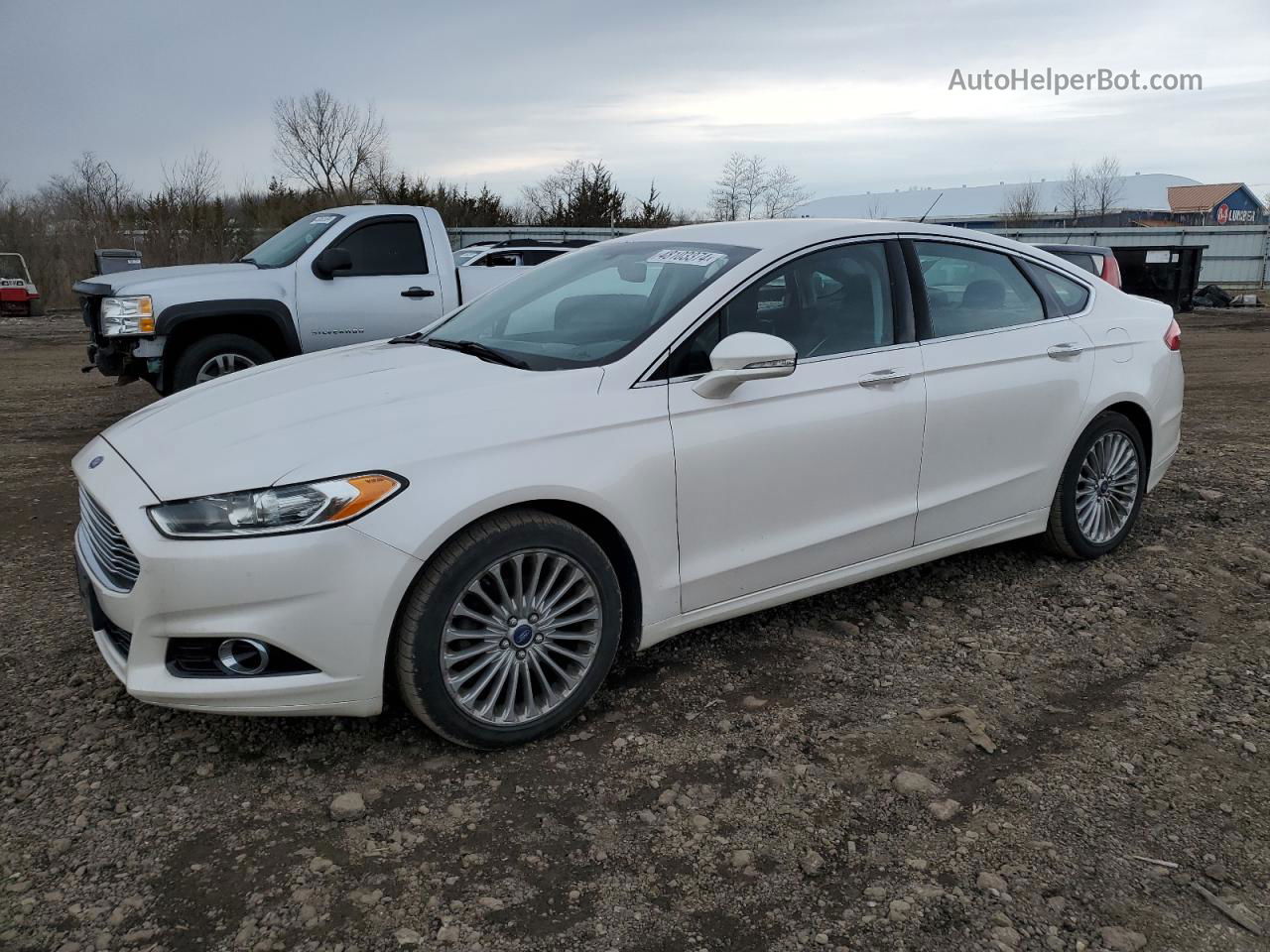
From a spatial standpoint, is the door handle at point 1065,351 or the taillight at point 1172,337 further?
the taillight at point 1172,337

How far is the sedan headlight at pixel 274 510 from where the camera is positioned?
273 centimetres

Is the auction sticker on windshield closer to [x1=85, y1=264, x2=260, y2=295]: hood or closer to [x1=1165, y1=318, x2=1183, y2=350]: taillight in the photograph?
[x1=1165, y1=318, x2=1183, y2=350]: taillight

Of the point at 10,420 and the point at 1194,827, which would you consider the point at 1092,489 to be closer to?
the point at 1194,827

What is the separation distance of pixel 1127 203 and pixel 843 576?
77.6 meters

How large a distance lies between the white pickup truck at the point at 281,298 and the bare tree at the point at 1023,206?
4041 cm

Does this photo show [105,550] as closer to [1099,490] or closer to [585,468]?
[585,468]

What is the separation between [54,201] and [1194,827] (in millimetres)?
37640

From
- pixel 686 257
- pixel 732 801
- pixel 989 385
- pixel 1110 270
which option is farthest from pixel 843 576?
pixel 1110 270

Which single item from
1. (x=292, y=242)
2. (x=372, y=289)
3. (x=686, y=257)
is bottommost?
(x=372, y=289)

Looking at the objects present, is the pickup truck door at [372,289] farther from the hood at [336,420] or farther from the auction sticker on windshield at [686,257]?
the auction sticker on windshield at [686,257]

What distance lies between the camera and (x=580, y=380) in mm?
3242

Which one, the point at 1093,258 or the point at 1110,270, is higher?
the point at 1093,258

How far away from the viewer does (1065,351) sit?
4422mm

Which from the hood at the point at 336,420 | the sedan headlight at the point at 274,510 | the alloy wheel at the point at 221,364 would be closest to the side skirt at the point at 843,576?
the hood at the point at 336,420
